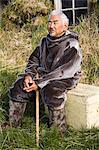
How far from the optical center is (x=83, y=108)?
543 cm

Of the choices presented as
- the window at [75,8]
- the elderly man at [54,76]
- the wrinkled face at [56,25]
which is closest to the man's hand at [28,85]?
the elderly man at [54,76]

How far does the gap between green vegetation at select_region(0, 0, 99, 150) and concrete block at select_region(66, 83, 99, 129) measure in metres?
0.10

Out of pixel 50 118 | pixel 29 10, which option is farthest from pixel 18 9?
pixel 50 118

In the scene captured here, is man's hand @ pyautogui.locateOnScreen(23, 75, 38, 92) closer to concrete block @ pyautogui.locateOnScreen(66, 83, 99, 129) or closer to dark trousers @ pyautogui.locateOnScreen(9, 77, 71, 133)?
dark trousers @ pyautogui.locateOnScreen(9, 77, 71, 133)

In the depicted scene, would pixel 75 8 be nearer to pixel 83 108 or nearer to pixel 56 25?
pixel 56 25

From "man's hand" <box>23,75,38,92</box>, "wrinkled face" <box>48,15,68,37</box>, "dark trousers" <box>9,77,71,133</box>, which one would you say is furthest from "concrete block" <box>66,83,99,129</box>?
"wrinkled face" <box>48,15,68,37</box>

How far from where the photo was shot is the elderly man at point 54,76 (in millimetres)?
5281

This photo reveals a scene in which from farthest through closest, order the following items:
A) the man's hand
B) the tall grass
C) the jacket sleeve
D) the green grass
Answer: the tall grass, the jacket sleeve, the man's hand, the green grass

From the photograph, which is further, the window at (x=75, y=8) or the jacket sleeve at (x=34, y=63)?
the window at (x=75, y=8)

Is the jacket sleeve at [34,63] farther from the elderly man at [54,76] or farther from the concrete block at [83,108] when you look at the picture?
the concrete block at [83,108]

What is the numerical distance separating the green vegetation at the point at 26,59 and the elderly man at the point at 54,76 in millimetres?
207

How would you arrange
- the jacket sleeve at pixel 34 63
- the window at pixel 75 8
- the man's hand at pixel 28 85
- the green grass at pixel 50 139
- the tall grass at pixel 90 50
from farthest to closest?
the window at pixel 75 8 → the tall grass at pixel 90 50 → the jacket sleeve at pixel 34 63 → the man's hand at pixel 28 85 → the green grass at pixel 50 139

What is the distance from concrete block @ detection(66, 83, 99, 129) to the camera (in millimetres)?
5410

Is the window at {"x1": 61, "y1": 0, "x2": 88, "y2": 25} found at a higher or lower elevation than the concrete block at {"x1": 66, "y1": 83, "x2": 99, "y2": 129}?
higher
